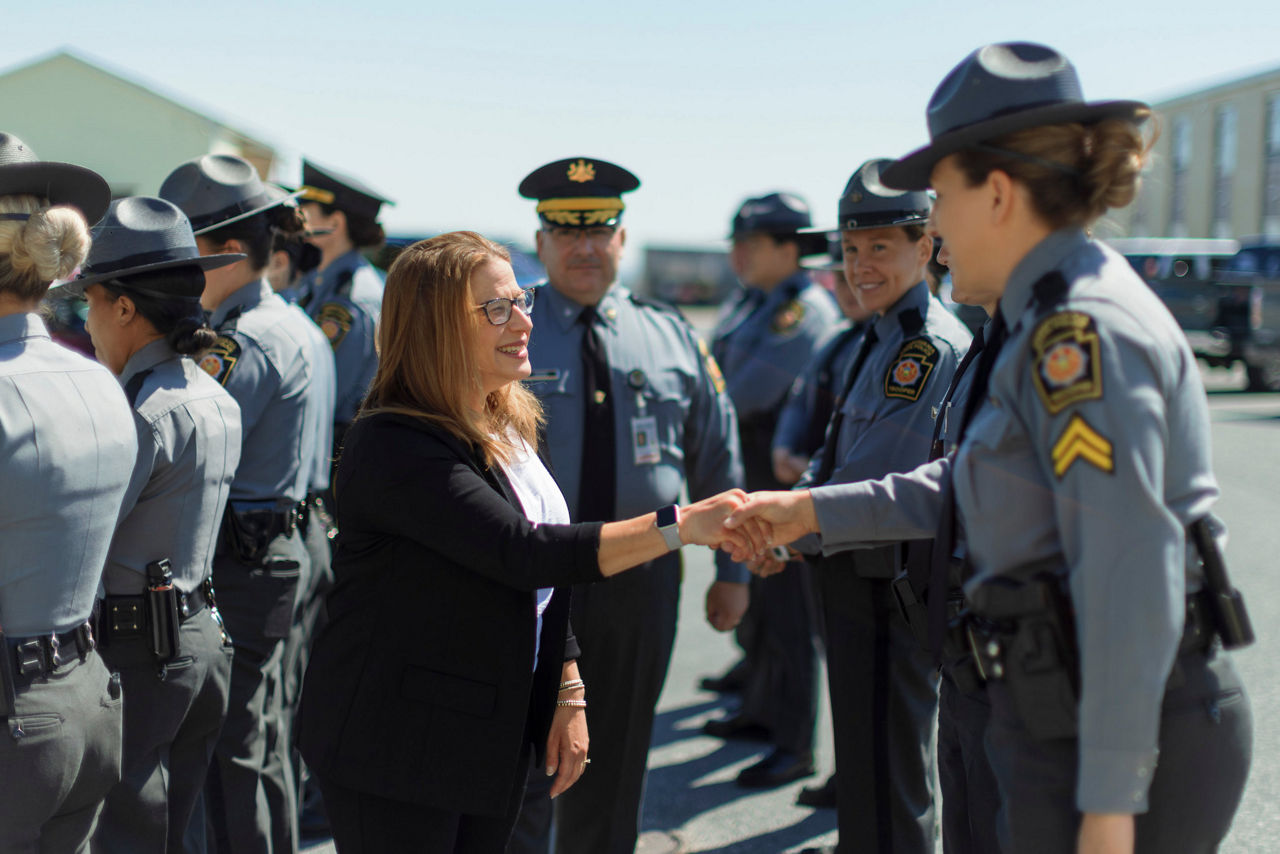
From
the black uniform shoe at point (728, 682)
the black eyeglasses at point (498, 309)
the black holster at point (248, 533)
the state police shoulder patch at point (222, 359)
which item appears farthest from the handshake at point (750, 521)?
the black uniform shoe at point (728, 682)

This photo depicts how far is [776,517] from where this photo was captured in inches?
91.7

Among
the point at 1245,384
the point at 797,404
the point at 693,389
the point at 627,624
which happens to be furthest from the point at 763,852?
the point at 1245,384

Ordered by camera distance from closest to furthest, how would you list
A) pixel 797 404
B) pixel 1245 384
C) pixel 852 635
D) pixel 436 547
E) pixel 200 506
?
pixel 436 547 → pixel 200 506 → pixel 852 635 → pixel 797 404 → pixel 1245 384

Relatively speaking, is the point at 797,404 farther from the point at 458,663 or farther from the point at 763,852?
the point at 458,663

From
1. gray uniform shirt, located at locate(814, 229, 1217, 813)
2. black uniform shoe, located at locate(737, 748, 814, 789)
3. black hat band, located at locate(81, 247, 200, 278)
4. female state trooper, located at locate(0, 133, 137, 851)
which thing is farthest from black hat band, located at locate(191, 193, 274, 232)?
black uniform shoe, located at locate(737, 748, 814, 789)

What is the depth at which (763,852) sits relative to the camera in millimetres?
4004

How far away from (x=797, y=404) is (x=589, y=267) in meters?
1.89

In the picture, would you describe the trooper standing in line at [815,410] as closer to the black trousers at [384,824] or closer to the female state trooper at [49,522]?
the black trousers at [384,824]

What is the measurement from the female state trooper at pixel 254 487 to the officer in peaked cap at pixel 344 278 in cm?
108

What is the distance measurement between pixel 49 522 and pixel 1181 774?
2.05 metres

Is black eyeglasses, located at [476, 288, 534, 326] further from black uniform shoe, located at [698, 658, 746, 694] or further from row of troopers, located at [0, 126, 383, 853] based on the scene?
black uniform shoe, located at [698, 658, 746, 694]

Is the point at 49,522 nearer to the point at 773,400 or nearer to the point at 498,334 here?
the point at 498,334

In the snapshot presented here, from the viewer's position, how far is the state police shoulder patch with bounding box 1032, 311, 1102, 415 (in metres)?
1.57

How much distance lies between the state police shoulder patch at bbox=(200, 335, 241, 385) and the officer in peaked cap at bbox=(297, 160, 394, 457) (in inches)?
53.3
